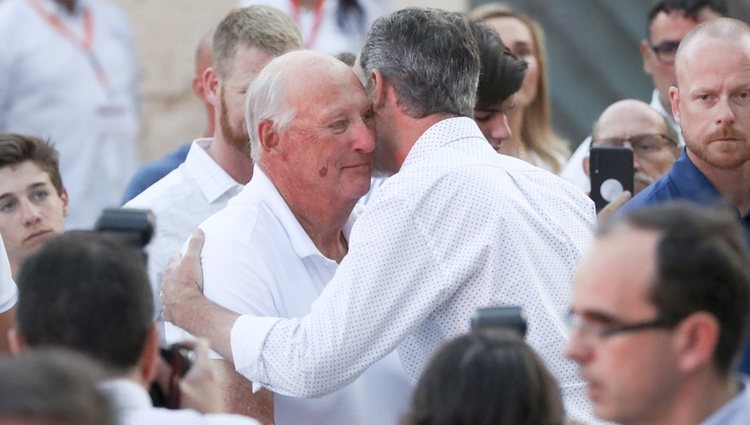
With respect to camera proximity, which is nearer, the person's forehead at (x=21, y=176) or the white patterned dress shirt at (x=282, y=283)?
the white patterned dress shirt at (x=282, y=283)

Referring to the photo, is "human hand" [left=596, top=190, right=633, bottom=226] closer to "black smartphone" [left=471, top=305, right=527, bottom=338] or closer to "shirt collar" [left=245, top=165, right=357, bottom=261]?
"shirt collar" [left=245, top=165, right=357, bottom=261]

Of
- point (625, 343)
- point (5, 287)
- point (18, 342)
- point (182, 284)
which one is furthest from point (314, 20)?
point (625, 343)

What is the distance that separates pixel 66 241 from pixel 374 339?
0.85 metres

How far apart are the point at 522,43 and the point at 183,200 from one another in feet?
6.54

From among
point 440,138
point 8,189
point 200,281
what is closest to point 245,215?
point 200,281

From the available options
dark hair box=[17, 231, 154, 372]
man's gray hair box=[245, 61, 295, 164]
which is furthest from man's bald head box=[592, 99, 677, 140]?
dark hair box=[17, 231, 154, 372]

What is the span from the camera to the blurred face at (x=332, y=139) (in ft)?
12.6

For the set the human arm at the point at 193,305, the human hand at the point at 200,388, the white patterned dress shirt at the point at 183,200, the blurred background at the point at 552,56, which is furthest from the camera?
the blurred background at the point at 552,56

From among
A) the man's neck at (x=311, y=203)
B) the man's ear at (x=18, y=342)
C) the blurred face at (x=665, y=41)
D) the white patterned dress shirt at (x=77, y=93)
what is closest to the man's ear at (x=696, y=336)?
the man's ear at (x=18, y=342)

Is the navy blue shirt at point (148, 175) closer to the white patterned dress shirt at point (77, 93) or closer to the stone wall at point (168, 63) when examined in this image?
the white patterned dress shirt at point (77, 93)

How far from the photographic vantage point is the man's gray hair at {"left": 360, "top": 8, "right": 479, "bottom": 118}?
3.72 metres

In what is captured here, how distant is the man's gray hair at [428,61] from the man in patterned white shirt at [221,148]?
3.51ft

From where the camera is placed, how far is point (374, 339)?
343cm

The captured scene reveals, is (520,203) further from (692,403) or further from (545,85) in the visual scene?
(545,85)
